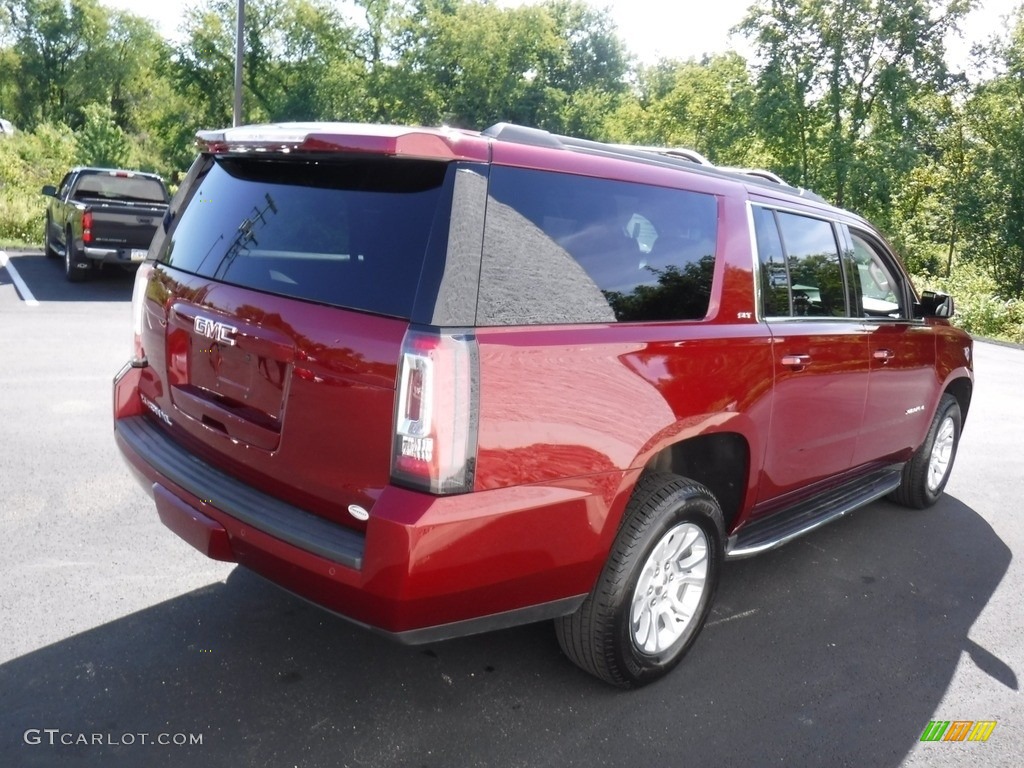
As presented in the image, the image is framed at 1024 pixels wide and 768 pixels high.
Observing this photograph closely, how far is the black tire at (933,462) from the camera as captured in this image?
5531 millimetres

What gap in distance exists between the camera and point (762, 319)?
3670mm

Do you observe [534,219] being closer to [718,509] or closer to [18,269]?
[718,509]

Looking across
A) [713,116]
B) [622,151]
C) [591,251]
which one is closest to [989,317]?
[713,116]

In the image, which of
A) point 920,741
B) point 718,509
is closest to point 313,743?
point 718,509

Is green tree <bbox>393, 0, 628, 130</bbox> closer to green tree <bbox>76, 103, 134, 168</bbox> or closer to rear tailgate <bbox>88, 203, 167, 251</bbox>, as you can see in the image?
green tree <bbox>76, 103, 134, 168</bbox>

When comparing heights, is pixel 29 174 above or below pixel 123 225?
above

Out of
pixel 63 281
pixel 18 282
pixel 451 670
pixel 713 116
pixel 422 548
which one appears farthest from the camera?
pixel 713 116

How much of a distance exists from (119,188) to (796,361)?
13.8 metres

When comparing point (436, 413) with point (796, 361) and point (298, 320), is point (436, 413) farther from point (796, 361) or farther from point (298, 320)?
point (796, 361)

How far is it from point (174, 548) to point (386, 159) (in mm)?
2383

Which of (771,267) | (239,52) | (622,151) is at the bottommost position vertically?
(771,267)

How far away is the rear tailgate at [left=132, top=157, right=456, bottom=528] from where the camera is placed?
2.57 m

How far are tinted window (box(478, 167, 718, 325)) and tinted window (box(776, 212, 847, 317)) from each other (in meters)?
0.66

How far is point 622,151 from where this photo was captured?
3328mm
